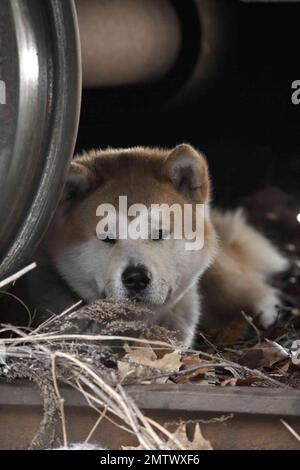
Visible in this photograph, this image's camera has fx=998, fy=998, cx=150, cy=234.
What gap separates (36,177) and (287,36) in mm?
2961

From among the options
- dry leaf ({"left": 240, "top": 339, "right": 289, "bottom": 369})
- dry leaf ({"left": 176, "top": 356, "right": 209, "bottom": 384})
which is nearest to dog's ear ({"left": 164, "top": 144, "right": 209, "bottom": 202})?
dry leaf ({"left": 240, "top": 339, "right": 289, "bottom": 369})

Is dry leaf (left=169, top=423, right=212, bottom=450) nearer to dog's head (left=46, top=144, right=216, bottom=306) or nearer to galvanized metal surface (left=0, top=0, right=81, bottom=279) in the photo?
galvanized metal surface (left=0, top=0, right=81, bottom=279)

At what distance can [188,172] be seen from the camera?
11.5 ft

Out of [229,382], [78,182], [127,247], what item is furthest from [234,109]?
[229,382]

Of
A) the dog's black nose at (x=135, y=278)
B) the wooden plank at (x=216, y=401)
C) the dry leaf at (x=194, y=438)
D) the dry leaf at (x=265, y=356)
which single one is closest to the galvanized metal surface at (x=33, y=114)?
the dog's black nose at (x=135, y=278)

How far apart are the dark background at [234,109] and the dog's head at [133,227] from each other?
117 centimetres

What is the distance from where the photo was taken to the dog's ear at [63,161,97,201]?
3.37 metres

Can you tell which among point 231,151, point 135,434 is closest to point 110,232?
point 135,434

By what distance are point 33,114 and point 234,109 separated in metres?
2.68

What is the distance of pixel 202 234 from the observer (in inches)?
141

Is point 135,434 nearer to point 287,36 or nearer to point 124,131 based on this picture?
point 124,131

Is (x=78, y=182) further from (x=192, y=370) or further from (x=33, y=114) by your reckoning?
(x=192, y=370)

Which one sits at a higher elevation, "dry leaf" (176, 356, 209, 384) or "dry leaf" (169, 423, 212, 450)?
"dry leaf" (176, 356, 209, 384)

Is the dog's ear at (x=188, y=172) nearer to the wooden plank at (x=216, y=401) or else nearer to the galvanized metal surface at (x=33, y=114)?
the galvanized metal surface at (x=33, y=114)
